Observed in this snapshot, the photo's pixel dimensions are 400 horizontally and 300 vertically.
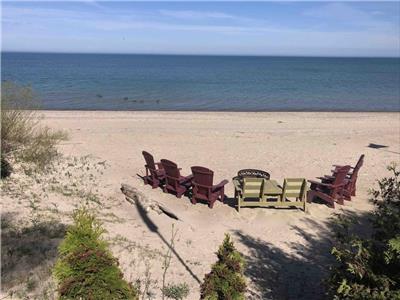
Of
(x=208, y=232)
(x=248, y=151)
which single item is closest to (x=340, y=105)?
(x=248, y=151)

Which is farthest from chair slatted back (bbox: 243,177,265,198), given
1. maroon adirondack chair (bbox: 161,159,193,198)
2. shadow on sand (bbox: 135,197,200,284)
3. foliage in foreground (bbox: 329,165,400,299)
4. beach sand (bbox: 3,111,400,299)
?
foliage in foreground (bbox: 329,165,400,299)

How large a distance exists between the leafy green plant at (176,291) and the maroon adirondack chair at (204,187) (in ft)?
11.1

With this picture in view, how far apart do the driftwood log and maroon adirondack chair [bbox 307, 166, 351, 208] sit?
11.2 ft

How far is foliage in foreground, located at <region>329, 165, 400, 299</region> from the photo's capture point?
4273 millimetres

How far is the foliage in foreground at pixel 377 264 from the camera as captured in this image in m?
4.27

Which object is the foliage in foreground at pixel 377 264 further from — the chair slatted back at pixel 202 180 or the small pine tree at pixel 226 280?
the chair slatted back at pixel 202 180

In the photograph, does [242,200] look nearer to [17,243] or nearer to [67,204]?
[67,204]

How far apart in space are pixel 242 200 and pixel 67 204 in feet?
12.0

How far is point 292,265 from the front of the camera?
7145 millimetres

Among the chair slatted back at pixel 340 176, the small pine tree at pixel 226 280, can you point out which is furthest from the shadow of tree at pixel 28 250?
the chair slatted back at pixel 340 176

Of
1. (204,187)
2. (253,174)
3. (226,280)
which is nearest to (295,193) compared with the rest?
(253,174)

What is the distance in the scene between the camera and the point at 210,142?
57.1 ft

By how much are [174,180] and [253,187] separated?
1.85m

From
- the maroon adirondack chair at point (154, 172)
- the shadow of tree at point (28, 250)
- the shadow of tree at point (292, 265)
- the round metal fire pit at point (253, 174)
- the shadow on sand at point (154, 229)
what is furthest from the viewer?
the round metal fire pit at point (253, 174)
